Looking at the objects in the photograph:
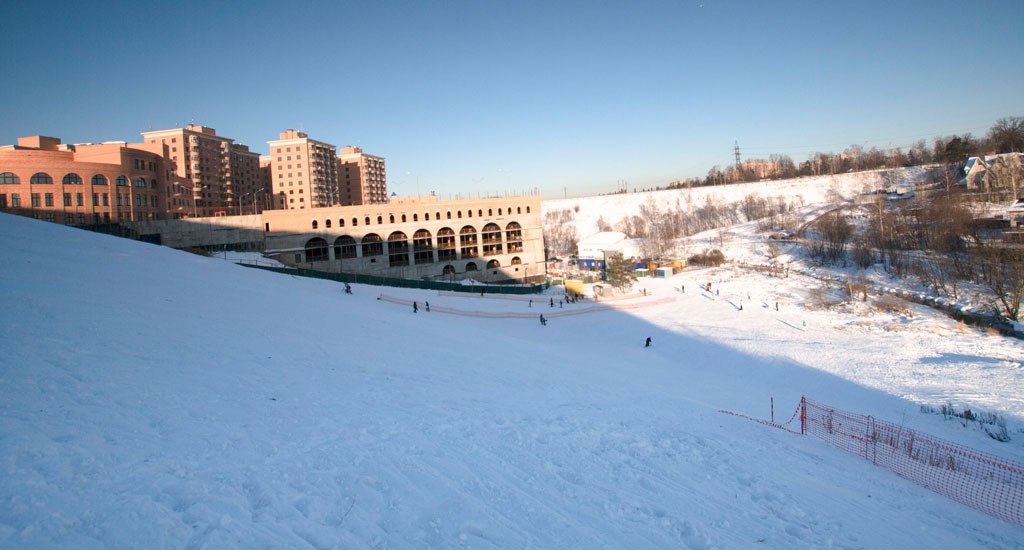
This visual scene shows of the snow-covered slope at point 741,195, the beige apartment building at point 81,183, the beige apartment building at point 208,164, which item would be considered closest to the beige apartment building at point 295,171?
the beige apartment building at point 208,164

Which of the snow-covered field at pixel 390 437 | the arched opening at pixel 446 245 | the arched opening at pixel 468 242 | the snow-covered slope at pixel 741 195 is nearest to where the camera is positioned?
the snow-covered field at pixel 390 437

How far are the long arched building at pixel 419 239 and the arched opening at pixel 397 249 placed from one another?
0.40 ft

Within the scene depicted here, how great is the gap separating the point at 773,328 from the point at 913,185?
8353cm

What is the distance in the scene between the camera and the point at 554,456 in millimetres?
8273

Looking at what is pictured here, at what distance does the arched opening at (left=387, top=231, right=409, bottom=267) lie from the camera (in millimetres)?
60781

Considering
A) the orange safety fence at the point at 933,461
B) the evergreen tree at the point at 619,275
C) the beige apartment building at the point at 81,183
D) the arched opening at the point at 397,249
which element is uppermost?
the beige apartment building at the point at 81,183

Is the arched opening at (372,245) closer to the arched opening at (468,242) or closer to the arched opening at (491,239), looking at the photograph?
the arched opening at (468,242)

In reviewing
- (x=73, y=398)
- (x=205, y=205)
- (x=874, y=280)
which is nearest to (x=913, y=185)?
(x=874, y=280)

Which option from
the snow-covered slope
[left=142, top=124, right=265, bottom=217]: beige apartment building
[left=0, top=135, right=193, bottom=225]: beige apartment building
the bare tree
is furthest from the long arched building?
the bare tree

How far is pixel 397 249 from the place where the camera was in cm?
6112

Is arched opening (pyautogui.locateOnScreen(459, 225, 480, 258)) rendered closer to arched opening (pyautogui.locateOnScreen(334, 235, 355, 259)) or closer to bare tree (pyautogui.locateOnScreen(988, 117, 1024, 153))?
arched opening (pyautogui.locateOnScreen(334, 235, 355, 259))

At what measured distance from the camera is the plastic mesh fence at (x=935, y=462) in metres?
8.45

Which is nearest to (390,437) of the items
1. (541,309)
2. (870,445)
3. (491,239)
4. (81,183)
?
(870,445)

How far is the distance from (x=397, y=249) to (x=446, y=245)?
6.46m
